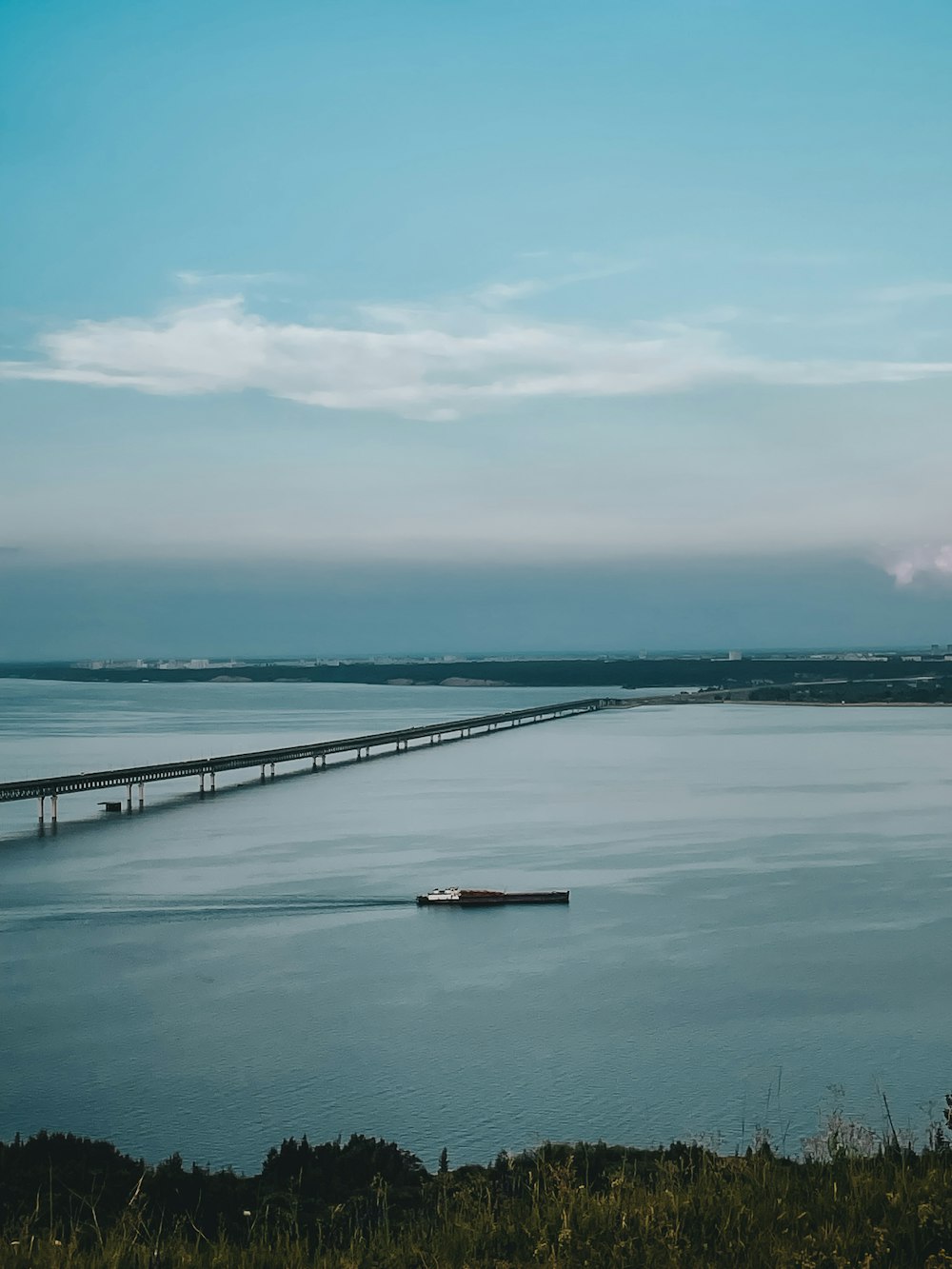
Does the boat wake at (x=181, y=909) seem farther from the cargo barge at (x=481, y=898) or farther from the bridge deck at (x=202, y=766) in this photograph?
the bridge deck at (x=202, y=766)

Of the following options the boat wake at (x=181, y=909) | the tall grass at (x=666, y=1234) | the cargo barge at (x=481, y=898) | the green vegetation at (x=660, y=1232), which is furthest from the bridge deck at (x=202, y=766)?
the tall grass at (x=666, y=1234)

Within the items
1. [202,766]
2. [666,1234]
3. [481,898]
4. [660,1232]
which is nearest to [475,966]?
[481,898]

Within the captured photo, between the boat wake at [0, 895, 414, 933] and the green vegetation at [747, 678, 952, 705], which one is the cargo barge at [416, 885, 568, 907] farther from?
the green vegetation at [747, 678, 952, 705]

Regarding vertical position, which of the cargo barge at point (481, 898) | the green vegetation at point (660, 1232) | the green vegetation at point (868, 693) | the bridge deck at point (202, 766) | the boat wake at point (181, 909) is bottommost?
the boat wake at point (181, 909)

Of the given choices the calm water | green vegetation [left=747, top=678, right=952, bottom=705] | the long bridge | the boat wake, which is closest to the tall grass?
the calm water

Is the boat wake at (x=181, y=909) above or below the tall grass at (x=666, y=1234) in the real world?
below
